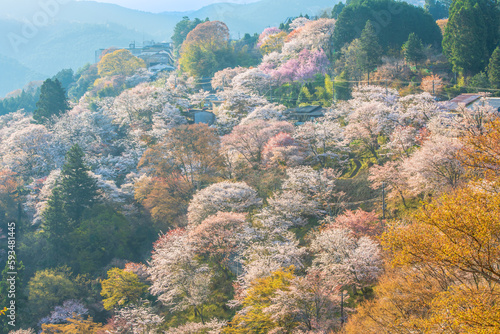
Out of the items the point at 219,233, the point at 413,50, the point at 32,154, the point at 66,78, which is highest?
the point at 66,78

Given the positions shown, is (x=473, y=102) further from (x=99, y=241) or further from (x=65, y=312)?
(x=65, y=312)

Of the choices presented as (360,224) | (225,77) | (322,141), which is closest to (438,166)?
(360,224)

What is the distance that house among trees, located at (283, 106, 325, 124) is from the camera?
4081cm

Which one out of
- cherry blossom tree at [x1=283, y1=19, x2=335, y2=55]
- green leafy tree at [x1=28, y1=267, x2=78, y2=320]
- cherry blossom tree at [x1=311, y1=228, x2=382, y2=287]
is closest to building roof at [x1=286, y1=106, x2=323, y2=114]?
cherry blossom tree at [x1=283, y1=19, x2=335, y2=55]

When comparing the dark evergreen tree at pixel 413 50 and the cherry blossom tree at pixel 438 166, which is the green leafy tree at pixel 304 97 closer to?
the dark evergreen tree at pixel 413 50

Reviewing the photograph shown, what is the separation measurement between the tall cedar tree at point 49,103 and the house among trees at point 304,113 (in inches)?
1270

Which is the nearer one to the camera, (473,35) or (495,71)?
(495,71)

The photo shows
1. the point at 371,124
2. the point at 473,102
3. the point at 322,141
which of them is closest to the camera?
the point at 473,102

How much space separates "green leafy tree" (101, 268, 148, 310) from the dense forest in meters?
0.13

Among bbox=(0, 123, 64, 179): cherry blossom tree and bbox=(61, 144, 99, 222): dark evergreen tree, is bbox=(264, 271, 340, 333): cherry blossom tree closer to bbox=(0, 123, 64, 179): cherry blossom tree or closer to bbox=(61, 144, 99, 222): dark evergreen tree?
bbox=(61, 144, 99, 222): dark evergreen tree

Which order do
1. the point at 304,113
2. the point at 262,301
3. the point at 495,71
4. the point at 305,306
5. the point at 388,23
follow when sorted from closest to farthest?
1. the point at 305,306
2. the point at 262,301
3. the point at 495,71
4. the point at 304,113
5. the point at 388,23

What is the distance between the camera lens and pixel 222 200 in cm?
2770

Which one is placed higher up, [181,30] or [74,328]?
[181,30]

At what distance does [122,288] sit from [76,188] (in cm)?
1290
